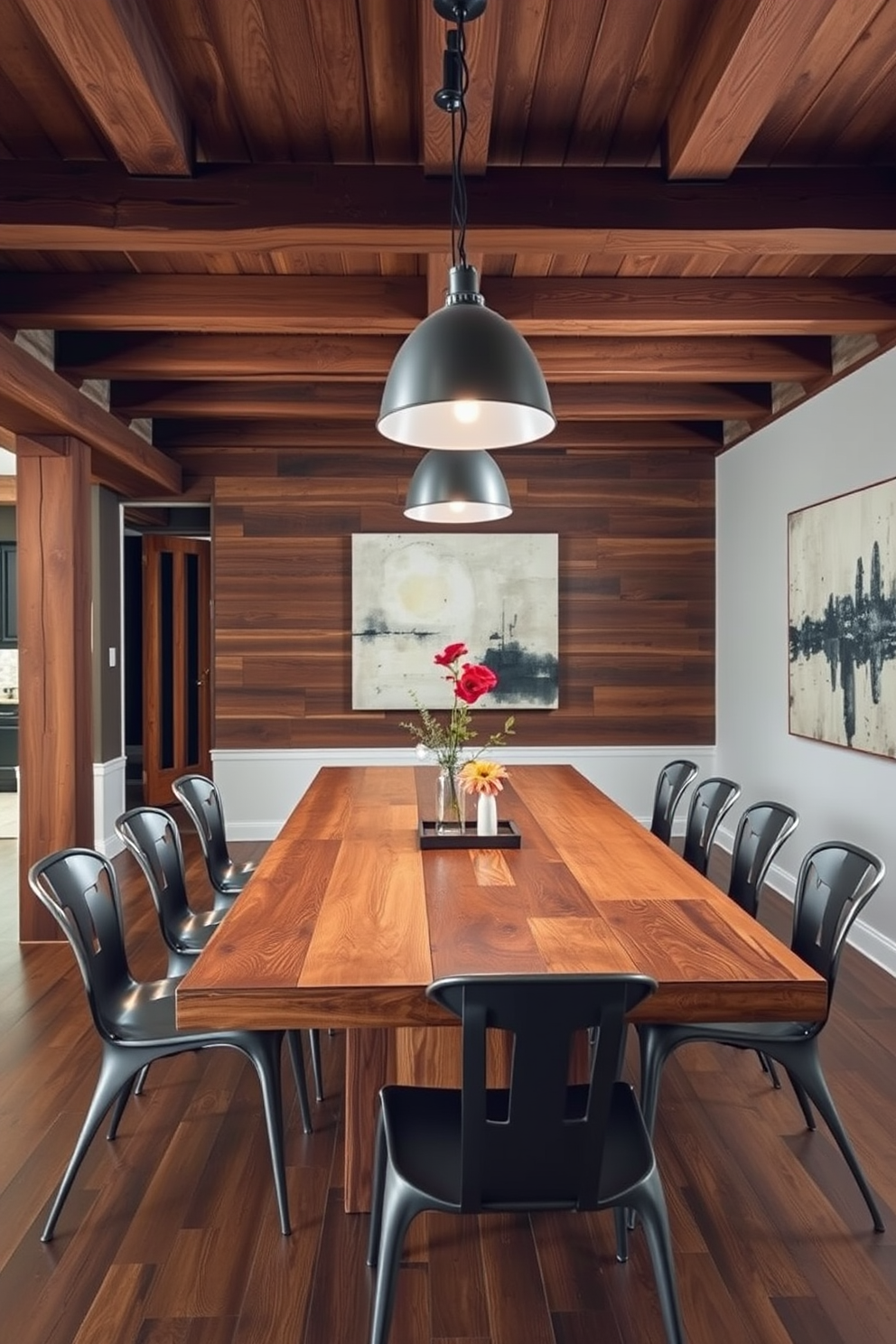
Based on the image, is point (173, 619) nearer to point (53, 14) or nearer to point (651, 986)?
point (53, 14)

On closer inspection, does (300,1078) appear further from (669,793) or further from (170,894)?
(669,793)

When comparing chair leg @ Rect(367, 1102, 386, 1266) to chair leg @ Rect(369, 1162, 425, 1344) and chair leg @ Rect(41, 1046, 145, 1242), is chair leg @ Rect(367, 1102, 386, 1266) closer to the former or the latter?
chair leg @ Rect(369, 1162, 425, 1344)

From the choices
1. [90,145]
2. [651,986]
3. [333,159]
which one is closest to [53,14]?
[90,145]

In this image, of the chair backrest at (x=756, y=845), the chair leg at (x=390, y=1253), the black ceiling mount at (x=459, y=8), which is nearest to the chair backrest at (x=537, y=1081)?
the chair leg at (x=390, y=1253)

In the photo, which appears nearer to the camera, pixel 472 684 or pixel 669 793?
pixel 472 684

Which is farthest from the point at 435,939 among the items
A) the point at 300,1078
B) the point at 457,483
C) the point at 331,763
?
the point at 331,763

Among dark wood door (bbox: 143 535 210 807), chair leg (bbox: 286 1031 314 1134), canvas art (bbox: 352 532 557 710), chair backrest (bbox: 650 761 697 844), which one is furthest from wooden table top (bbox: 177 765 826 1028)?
dark wood door (bbox: 143 535 210 807)

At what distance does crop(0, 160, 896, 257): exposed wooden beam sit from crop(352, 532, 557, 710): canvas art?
3.49 m

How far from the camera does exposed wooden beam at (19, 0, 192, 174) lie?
6.23 feet

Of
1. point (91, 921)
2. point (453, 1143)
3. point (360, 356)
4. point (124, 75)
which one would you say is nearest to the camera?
point (453, 1143)

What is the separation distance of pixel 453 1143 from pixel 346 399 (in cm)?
412

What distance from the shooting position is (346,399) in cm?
509

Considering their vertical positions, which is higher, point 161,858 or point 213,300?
point 213,300

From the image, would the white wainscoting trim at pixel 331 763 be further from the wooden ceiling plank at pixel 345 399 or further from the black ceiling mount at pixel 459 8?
the black ceiling mount at pixel 459 8
